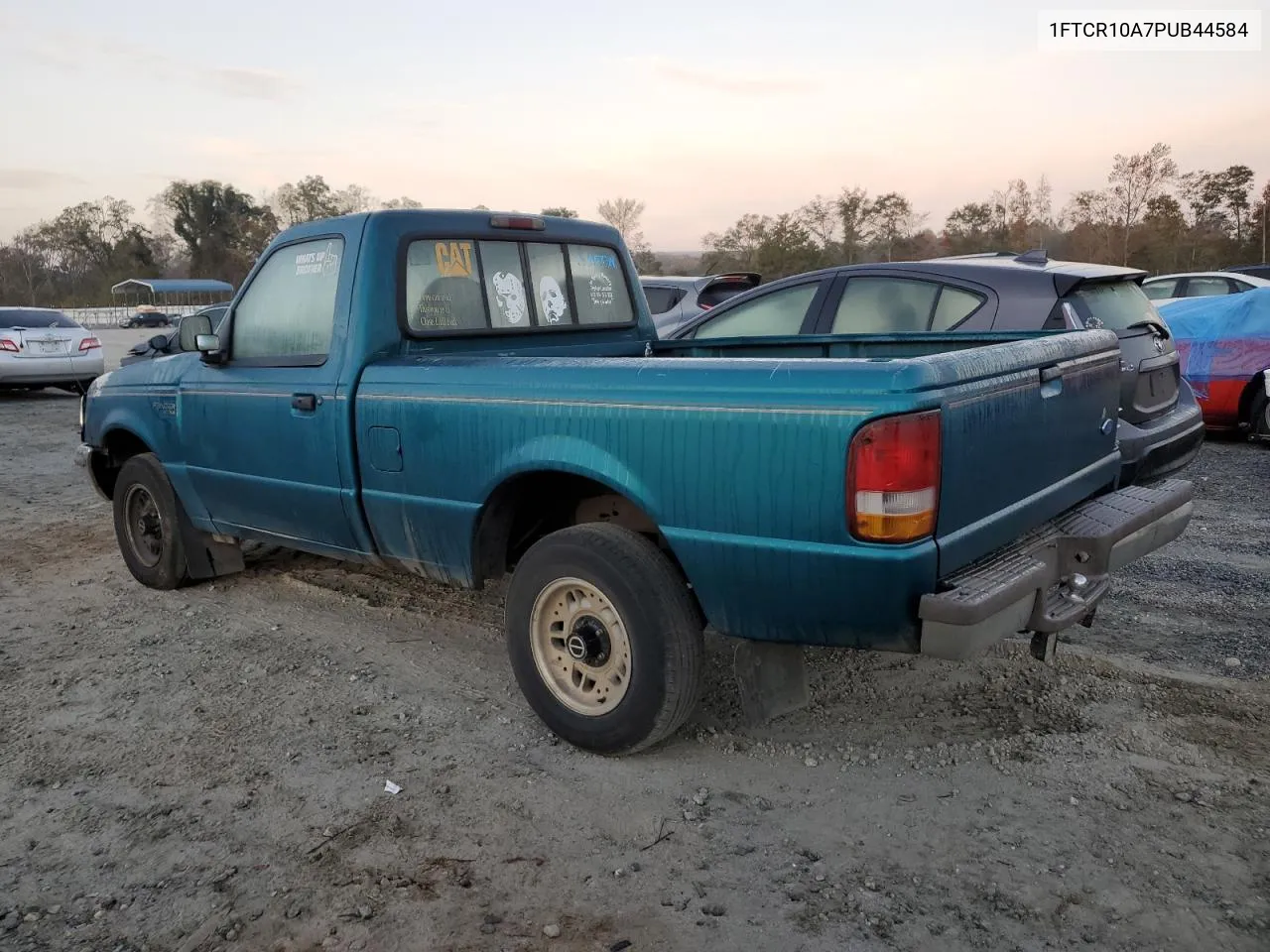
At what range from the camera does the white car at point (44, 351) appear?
14836mm

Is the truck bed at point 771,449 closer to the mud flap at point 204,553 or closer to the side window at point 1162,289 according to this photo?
the mud flap at point 204,553

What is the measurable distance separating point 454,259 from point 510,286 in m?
0.32

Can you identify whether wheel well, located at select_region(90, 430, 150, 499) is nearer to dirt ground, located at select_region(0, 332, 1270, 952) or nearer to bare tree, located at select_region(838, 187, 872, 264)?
dirt ground, located at select_region(0, 332, 1270, 952)

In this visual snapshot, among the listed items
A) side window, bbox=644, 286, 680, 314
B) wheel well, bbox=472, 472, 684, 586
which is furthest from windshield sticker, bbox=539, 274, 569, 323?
side window, bbox=644, 286, 680, 314

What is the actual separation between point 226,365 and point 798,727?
10.4ft

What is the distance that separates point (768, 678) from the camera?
338 centimetres

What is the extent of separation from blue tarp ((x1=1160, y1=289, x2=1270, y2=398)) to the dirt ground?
5252 mm

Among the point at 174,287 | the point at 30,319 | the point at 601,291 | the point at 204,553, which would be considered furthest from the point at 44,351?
the point at 174,287

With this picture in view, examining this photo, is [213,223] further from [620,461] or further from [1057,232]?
[620,461]

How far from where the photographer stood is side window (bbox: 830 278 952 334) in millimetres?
5797

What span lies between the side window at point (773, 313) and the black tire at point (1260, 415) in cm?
544

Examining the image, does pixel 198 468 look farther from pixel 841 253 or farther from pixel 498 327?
pixel 841 253

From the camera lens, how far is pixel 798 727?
146 inches

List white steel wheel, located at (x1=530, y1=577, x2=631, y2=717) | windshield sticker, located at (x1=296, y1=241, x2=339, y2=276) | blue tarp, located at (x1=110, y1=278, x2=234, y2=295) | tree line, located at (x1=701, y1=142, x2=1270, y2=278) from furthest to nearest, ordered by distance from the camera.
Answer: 1. blue tarp, located at (x1=110, y1=278, x2=234, y2=295)
2. tree line, located at (x1=701, y1=142, x2=1270, y2=278)
3. windshield sticker, located at (x1=296, y1=241, x2=339, y2=276)
4. white steel wheel, located at (x1=530, y1=577, x2=631, y2=717)
